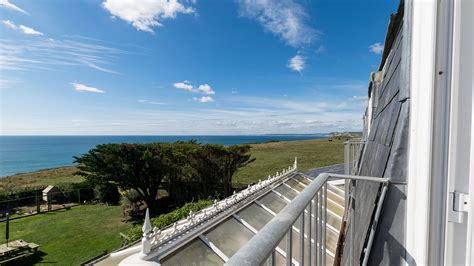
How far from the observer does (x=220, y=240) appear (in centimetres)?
300

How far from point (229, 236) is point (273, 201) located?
166cm

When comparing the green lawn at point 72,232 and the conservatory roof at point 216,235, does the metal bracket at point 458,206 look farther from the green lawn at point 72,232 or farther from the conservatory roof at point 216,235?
the green lawn at point 72,232

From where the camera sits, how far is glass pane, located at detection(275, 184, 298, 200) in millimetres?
5217

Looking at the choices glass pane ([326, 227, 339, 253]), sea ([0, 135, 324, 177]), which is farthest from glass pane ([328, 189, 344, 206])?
sea ([0, 135, 324, 177])

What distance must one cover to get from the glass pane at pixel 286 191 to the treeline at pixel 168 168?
913 centimetres

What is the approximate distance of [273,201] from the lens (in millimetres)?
4625

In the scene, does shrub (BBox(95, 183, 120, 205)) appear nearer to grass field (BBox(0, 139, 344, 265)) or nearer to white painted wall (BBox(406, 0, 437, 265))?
grass field (BBox(0, 139, 344, 265))

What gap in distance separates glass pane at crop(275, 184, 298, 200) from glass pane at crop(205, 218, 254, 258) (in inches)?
77.8

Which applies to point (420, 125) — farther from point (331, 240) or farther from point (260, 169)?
point (260, 169)

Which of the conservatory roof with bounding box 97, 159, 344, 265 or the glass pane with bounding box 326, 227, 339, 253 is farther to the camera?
the glass pane with bounding box 326, 227, 339, 253

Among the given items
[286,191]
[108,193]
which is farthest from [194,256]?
[108,193]

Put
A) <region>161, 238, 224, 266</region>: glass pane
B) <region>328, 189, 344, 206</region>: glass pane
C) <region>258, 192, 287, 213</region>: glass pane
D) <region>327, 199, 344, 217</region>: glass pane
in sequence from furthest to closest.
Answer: <region>328, 189, 344, 206</region>: glass pane → <region>327, 199, 344, 217</region>: glass pane → <region>258, 192, 287, 213</region>: glass pane → <region>161, 238, 224, 266</region>: glass pane

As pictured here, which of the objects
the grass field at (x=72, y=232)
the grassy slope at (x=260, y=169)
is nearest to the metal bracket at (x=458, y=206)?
the grass field at (x=72, y=232)

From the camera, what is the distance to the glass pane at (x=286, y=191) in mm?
5217
